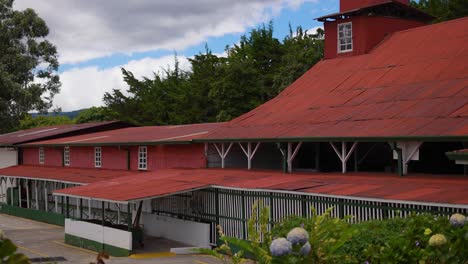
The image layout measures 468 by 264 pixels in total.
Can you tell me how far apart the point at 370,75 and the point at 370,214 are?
9862 mm

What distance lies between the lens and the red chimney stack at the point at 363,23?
2997 cm

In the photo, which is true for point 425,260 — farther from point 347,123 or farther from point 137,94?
point 137,94

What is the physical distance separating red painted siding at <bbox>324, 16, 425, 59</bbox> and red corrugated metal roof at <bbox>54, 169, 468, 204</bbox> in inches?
334

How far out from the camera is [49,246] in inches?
1043

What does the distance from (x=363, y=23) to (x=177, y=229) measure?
40.2 feet

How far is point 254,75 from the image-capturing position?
51.9 meters

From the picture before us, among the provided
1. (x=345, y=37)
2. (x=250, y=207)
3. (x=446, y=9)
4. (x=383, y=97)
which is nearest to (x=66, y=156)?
(x=345, y=37)

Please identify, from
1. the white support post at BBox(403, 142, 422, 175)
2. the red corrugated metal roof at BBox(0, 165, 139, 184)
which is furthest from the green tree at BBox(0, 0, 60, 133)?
the white support post at BBox(403, 142, 422, 175)

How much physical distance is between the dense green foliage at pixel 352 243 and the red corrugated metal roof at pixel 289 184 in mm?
7725

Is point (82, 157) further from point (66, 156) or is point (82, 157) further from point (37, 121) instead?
point (37, 121)

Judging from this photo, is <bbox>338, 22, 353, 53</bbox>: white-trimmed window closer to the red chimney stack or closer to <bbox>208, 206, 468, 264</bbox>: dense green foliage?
the red chimney stack

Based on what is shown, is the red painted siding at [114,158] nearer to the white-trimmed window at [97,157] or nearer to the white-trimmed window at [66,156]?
the white-trimmed window at [97,157]

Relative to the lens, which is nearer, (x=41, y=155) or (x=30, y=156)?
(x=41, y=155)

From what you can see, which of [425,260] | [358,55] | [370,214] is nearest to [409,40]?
[358,55]
